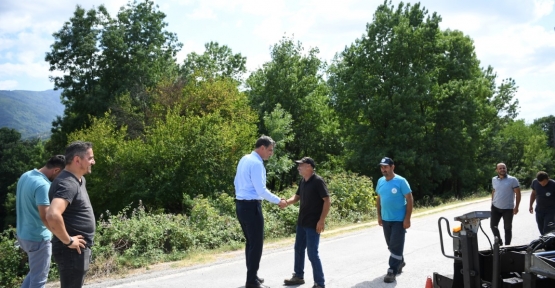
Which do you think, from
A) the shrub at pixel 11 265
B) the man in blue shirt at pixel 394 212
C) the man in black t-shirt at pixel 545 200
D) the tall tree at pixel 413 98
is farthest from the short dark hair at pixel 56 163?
the tall tree at pixel 413 98

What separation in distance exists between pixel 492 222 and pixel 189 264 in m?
6.59

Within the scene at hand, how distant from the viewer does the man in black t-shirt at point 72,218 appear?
4602mm

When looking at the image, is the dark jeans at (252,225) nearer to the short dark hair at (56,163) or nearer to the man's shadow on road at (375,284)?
the man's shadow on road at (375,284)

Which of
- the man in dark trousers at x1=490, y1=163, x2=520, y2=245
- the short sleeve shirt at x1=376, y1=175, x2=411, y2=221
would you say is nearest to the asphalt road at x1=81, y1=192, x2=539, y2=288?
the man in dark trousers at x1=490, y1=163, x2=520, y2=245

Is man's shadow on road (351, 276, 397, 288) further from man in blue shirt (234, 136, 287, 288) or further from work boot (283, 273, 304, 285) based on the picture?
man in blue shirt (234, 136, 287, 288)

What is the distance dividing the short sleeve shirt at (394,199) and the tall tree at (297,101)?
3323 centimetres

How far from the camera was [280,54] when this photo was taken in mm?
44969

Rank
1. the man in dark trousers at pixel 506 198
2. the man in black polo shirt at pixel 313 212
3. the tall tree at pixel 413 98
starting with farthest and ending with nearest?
the tall tree at pixel 413 98
the man in dark trousers at pixel 506 198
the man in black polo shirt at pixel 313 212

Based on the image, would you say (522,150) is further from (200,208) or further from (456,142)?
(200,208)

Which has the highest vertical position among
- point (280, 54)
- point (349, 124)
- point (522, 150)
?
point (280, 54)

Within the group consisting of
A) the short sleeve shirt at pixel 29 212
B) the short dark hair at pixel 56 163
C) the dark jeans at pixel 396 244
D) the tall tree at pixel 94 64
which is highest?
the tall tree at pixel 94 64

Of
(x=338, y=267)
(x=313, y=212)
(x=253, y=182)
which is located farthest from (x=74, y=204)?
(x=338, y=267)

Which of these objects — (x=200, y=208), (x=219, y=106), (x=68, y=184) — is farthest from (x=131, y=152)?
(x=68, y=184)

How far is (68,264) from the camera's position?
4805 millimetres
